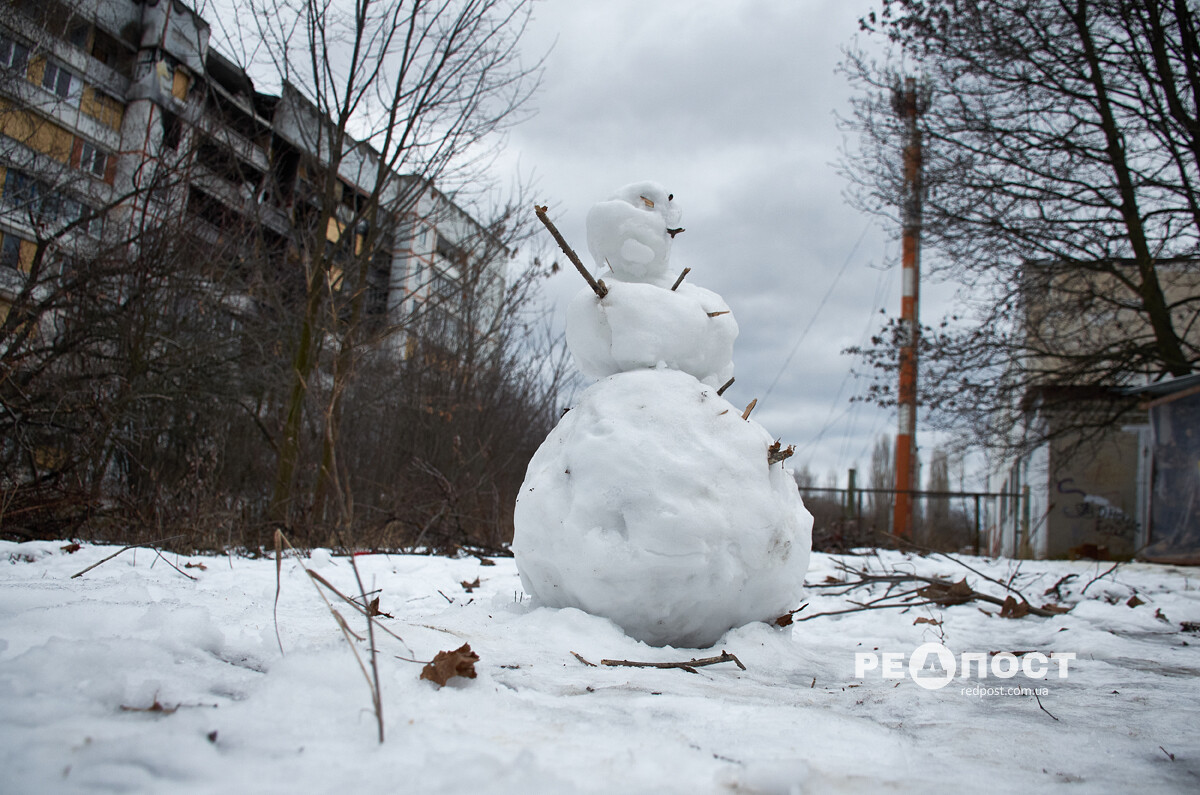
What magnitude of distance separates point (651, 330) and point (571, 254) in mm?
472

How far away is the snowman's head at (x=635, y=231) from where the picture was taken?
2947 mm

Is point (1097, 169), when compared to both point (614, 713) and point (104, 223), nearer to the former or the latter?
point (614, 713)

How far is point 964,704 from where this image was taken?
1.95 meters

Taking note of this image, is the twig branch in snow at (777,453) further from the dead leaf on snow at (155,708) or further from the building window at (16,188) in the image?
the building window at (16,188)

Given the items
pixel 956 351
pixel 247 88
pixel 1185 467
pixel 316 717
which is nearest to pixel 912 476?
pixel 956 351

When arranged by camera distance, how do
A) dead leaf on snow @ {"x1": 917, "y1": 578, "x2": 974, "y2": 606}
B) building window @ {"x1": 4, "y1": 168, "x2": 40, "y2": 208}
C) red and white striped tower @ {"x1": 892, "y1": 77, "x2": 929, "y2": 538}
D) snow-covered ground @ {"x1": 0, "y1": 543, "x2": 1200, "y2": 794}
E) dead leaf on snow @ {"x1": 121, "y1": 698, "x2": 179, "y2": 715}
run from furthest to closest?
1. red and white striped tower @ {"x1": 892, "y1": 77, "x2": 929, "y2": 538}
2. building window @ {"x1": 4, "y1": 168, "x2": 40, "y2": 208}
3. dead leaf on snow @ {"x1": 917, "y1": 578, "x2": 974, "y2": 606}
4. dead leaf on snow @ {"x1": 121, "y1": 698, "x2": 179, "y2": 715}
5. snow-covered ground @ {"x1": 0, "y1": 543, "x2": 1200, "y2": 794}

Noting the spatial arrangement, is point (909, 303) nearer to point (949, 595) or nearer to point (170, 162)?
point (949, 595)

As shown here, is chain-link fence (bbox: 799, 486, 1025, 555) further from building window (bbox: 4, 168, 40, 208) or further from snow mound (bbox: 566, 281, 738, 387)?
building window (bbox: 4, 168, 40, 208)

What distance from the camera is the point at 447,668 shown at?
159 cm

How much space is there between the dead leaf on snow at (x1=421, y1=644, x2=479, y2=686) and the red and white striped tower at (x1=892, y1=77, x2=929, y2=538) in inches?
372

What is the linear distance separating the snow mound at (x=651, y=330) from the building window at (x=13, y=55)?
18.8ft

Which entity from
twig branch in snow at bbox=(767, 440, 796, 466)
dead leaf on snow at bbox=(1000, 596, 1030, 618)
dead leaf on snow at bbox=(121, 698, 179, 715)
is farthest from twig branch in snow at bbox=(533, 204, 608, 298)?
dead leaf on snow at bbox=(1000, 596, 1030, 618)

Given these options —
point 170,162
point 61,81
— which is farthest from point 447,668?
point 61,81

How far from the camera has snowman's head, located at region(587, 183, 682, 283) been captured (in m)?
2.95
